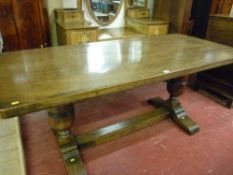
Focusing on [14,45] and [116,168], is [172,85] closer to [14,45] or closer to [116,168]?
[116,168]

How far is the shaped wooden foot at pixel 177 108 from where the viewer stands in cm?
185

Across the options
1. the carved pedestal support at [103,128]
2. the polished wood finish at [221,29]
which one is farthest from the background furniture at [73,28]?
the polished wood finish at [221,29]

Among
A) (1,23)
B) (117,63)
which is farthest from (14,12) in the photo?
(117,63)

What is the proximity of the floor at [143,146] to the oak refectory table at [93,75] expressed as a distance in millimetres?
94

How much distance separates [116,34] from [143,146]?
1795mm

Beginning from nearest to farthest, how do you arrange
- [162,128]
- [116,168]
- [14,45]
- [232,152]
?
[116,168]
[232,152]
[162,128]
[14,45]

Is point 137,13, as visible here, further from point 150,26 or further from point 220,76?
point 220,76

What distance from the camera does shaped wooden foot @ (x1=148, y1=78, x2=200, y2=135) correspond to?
1852 millimetres

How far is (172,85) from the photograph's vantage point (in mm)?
1923

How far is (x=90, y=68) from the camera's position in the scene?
1.23 meters

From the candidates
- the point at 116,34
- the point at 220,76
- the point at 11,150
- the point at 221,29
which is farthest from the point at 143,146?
the point at 221,29

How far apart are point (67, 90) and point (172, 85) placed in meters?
1.23

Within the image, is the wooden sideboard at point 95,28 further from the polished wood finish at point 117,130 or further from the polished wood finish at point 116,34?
the polished wood finish at point 117,130

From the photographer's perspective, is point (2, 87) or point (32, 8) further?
point (32, 8)
